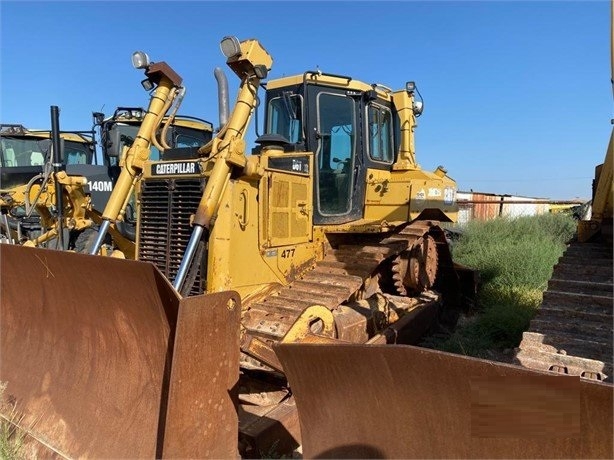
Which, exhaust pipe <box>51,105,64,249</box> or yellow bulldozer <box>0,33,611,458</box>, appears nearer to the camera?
yellow bulldozer <box>0,33,611,458</box>

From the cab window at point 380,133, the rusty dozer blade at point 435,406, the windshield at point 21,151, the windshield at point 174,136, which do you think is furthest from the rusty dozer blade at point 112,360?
the windshield at point 21,151

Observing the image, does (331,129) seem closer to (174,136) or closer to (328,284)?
(328,284)

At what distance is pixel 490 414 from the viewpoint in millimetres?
1979

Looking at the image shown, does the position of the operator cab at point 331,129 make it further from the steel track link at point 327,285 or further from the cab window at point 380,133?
the steel track link at point 327,285

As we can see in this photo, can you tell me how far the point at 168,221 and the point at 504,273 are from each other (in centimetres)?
678

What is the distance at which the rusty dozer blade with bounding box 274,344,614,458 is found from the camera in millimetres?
1829

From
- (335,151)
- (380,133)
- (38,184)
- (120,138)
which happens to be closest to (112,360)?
(335,151)

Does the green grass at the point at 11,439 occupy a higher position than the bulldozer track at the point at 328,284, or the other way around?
the bulldozer track at the point at 328,284

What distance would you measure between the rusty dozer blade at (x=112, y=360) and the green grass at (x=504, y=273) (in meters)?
3.67

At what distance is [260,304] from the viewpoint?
4.23 metres

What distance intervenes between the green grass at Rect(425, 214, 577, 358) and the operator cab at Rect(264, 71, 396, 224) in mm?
2086

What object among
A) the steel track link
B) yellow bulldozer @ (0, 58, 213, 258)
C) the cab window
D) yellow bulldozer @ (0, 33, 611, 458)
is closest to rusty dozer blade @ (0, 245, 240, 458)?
yellow bulldozer @ (0, 33, 611, 458)

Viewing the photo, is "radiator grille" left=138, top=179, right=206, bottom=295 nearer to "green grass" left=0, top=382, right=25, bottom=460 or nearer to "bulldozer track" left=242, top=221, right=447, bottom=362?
"bulldozer track" left=242, top=221, right=447, bottom=362

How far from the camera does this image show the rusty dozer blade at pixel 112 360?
2.53 m
